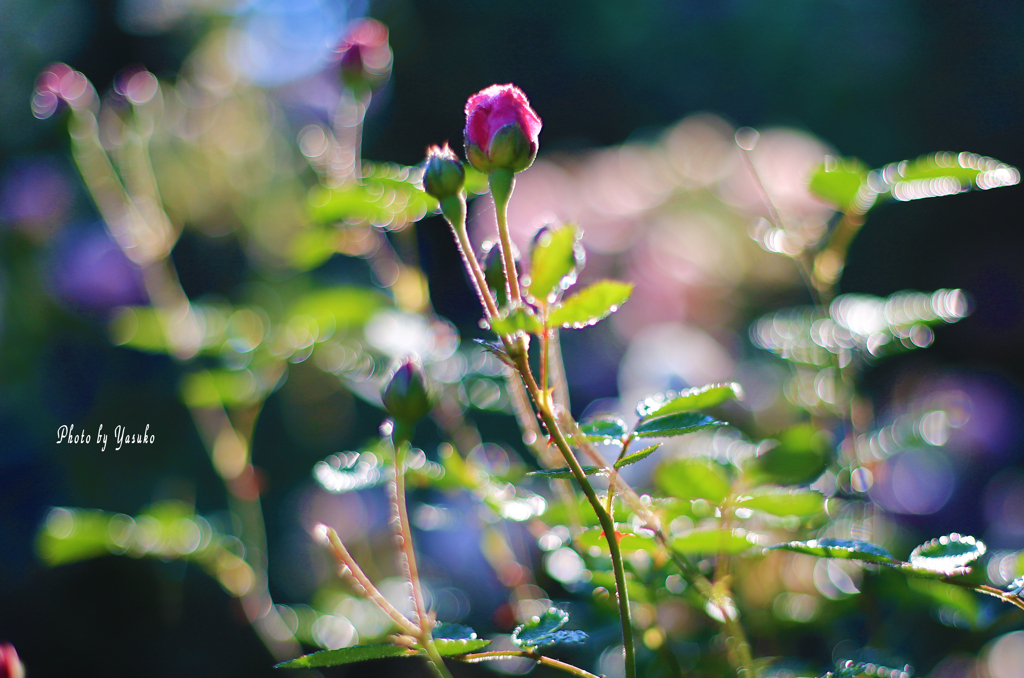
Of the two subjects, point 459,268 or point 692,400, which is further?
point 459,268

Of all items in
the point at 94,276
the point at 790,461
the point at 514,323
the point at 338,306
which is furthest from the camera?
the point at 94,276

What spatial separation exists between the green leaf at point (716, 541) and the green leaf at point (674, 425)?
80 mm

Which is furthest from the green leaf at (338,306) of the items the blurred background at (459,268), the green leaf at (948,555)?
the green leaf at (948,555)

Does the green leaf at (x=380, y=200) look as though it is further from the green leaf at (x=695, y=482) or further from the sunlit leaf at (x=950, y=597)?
the sunlit leaf at (x=950, y=597)

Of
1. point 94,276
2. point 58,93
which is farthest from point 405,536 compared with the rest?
point 94,276

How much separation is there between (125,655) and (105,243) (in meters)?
0.71

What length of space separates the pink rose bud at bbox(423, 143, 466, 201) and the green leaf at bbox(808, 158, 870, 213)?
21 centimetres

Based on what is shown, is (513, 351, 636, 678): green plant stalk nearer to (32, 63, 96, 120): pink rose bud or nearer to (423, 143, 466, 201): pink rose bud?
(423, 143, 466, 201): pink rose bud

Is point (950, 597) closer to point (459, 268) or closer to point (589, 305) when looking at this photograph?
point (589, 305)

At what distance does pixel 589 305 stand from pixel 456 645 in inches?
5.3

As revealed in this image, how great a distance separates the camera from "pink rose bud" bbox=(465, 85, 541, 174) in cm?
25

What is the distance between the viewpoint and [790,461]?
1.04 ft

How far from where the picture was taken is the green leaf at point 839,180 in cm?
35

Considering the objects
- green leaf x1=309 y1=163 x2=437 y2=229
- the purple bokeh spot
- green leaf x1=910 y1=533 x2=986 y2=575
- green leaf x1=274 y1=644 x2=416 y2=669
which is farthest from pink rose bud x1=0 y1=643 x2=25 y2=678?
the purple bokeh spot
